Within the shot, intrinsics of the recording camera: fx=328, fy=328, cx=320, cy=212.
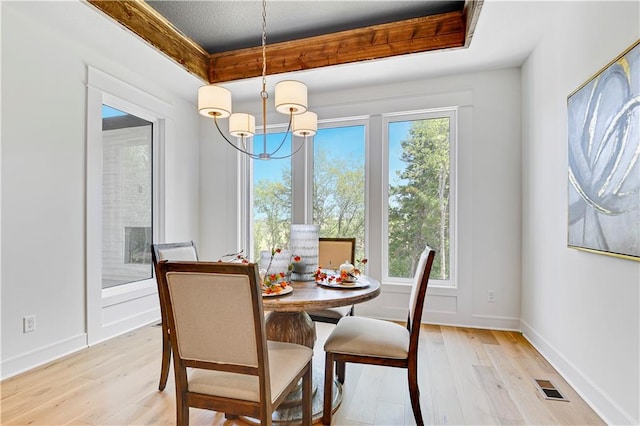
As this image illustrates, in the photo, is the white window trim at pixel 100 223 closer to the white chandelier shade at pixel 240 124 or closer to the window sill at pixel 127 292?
the window sill at pixel 127 292

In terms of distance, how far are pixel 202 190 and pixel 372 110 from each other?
2.41m

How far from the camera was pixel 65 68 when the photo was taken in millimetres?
2689

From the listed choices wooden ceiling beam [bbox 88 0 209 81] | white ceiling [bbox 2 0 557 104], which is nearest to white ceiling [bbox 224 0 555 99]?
white ceiling [bbox 2 0 557 104]

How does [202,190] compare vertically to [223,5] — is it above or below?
below

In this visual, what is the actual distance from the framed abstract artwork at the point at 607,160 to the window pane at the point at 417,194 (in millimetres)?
1387

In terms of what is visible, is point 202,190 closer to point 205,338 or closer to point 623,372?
point 205,338

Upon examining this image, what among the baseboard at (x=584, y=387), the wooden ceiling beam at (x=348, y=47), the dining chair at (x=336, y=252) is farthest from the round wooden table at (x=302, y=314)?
the wooden ceiling beam at (x=348, y=47)

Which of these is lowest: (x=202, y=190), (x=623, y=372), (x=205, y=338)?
(x=623, y=372)

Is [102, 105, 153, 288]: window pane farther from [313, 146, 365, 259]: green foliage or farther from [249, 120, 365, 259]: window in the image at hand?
[313, 146, 365, 259]: green foliage

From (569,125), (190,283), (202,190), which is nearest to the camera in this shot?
(190,283)

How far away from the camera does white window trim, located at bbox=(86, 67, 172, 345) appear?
2.87m

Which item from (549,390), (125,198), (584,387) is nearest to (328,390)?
(549,390)

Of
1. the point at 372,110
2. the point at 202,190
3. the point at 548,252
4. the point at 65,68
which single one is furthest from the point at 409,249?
the point at 65,68

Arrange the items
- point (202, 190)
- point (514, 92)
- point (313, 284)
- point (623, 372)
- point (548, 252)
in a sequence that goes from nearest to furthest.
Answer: point (623, 372) → point (313, 284) → point (548, 252) → point (514, 92) → point (202, 190)
